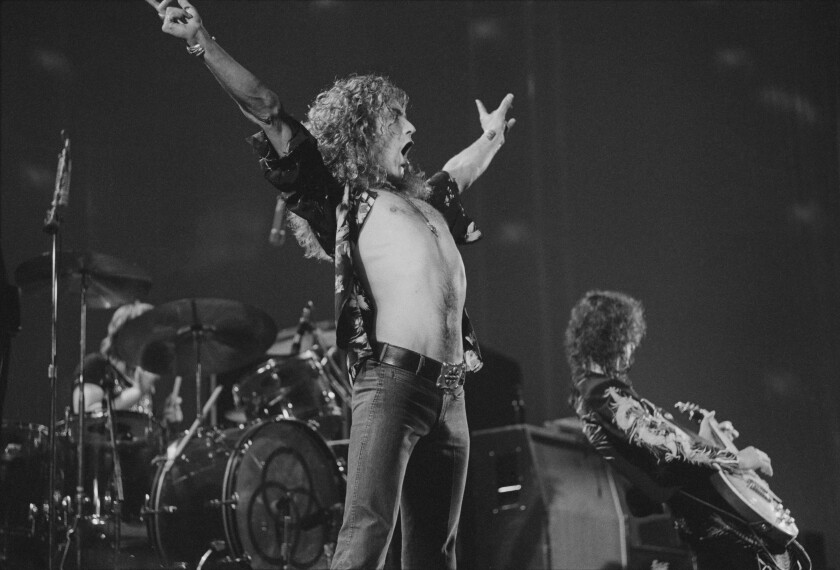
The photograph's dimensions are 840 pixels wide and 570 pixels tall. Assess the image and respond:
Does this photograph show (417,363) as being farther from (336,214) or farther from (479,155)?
(479,155)

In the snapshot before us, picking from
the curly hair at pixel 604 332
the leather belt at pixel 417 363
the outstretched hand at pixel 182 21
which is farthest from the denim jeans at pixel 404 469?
the curly hair at pixel 604 332

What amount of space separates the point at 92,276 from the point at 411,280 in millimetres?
3261

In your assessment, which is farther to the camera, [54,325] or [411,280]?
[54,325]

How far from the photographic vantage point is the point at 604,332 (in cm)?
415

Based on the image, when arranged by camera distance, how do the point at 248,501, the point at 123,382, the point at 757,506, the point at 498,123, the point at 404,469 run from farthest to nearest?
the point at 123,382 < the point at 248,501 < the point at 757,506 < the point at 498,123 < the point at 404,469

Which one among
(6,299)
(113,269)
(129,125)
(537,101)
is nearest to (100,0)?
(129,125)

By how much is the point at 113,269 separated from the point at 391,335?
3183 millimetres

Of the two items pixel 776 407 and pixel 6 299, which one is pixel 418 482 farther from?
pixel 776 407

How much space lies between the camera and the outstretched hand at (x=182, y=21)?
218 centimetres

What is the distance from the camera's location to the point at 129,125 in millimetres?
6250

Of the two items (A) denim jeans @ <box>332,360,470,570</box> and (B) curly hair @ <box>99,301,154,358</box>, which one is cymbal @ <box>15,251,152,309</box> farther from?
(A) denim jeans @ <box>332,360,470,570</box>

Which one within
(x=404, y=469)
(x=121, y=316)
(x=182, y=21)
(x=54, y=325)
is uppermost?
(x=121, y=316)

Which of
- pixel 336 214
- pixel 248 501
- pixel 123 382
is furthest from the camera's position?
pixel 123 382

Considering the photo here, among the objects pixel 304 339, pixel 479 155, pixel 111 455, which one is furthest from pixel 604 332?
pixel 111 455
